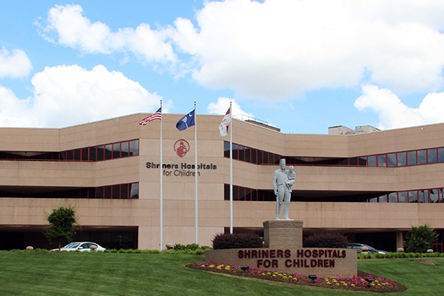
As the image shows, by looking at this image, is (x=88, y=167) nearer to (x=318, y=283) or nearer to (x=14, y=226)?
(x=14, y=226)

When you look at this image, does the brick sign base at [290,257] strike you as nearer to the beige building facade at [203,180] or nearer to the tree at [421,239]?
the tree at [421,239]

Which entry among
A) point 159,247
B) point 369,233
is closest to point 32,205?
point 159,247

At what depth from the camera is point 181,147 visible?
4625cm

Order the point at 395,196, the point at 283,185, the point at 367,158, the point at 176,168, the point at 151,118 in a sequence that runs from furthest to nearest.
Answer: the point at 367,158 → the point at 395,196 → the point at 176,168 → the point at 151,118 → the point at 283,185

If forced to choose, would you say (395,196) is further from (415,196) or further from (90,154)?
(90,154)

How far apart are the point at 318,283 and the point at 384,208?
91.4ft

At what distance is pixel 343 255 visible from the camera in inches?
1013

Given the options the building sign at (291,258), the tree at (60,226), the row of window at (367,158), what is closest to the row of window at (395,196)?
the row of window at (367,158)

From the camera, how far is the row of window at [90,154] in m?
46.7

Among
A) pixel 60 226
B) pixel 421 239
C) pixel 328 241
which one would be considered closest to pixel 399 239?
pixel 421 239

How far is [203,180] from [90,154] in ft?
37.0

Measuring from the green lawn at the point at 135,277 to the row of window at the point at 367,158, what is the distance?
2056 centimetres

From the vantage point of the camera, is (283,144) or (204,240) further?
(283,144)

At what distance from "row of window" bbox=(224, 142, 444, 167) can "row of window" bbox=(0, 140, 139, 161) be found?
8.75 metres
